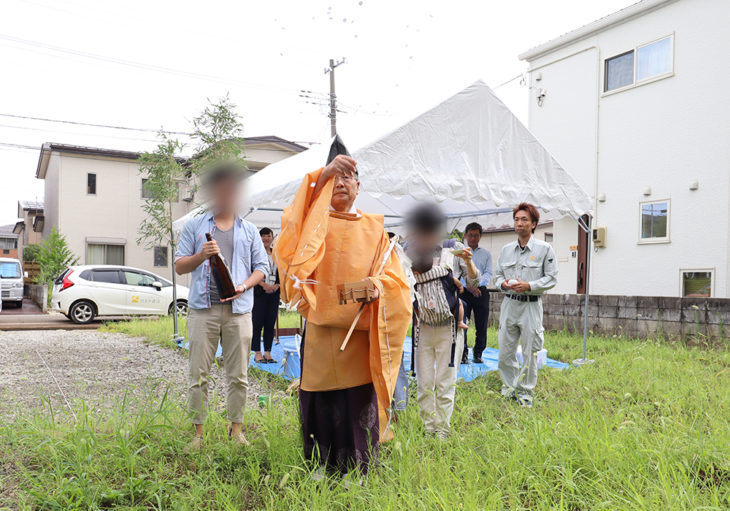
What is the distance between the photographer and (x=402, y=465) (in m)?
2.91

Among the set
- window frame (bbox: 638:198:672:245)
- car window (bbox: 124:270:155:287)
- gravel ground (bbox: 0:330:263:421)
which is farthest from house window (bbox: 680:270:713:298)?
car window (bbox: 124:270:155:287)

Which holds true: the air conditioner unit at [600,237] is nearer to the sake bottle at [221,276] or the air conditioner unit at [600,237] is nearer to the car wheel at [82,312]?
the sake bottle at [221,276]

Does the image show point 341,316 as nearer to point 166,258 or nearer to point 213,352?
point 213,352

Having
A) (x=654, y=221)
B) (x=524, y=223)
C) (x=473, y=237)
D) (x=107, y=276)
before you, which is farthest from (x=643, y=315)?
(x=107, y=276)

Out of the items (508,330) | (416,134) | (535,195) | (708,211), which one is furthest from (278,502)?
(708,211)

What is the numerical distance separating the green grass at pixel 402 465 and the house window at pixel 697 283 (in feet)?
21.1

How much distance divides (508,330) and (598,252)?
24.5ft

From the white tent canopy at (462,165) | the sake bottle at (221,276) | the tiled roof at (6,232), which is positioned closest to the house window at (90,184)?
the white tent canopy at (462,165)

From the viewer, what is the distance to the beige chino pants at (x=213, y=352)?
3336 millimetres

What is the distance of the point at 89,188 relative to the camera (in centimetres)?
2073

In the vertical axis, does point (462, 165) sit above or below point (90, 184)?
below

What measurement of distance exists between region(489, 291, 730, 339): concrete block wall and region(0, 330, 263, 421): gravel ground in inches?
228

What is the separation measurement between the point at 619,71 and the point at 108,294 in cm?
1313

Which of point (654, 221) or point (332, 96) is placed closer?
point (654, 221)
